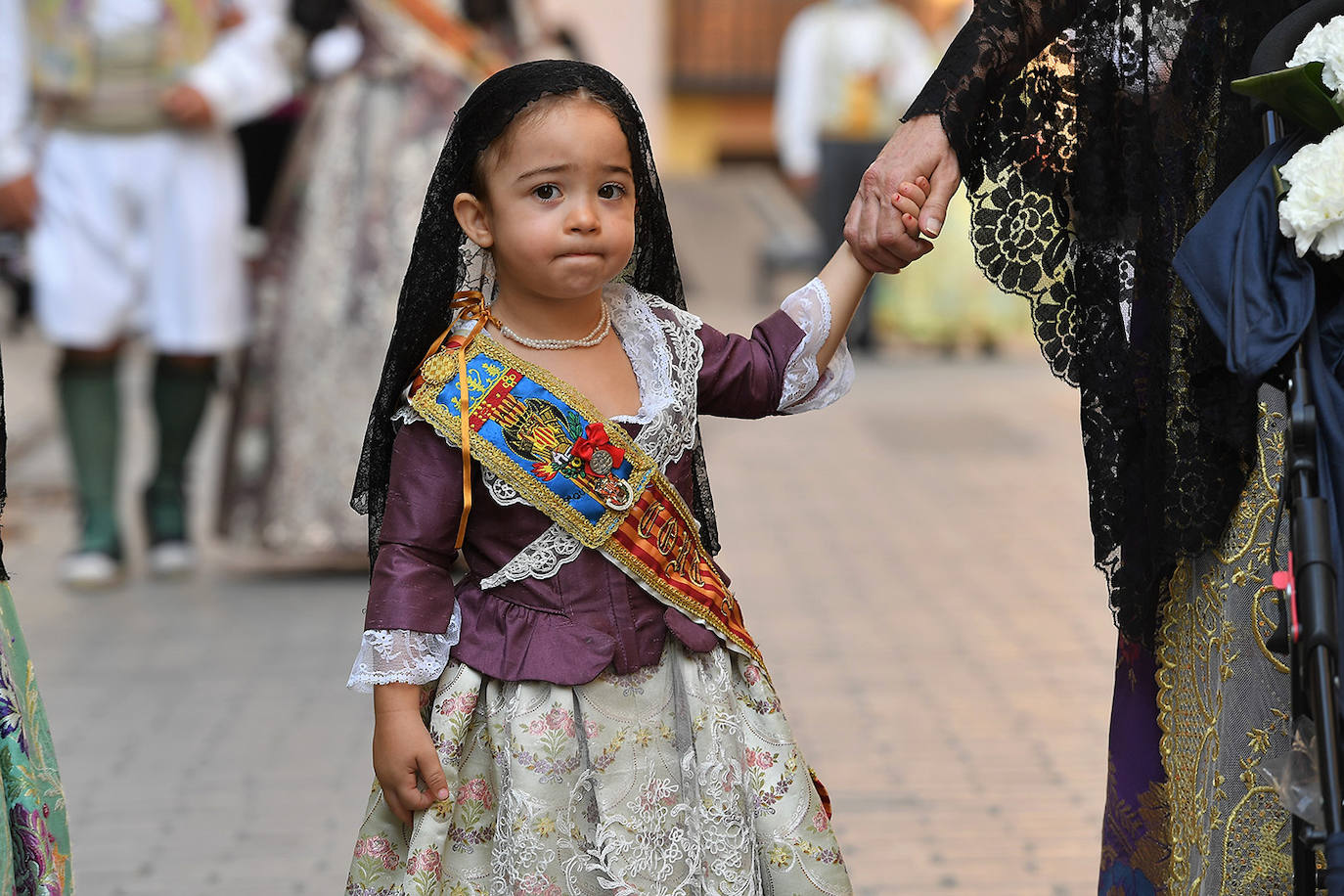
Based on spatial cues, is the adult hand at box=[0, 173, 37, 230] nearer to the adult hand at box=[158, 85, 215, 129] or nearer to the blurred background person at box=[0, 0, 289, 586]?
the blurred background person at box=[0, 0, 289, 586]

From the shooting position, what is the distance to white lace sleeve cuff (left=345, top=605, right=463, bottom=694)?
7.09 feet

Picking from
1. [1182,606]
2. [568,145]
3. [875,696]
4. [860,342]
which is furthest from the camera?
[860,342]

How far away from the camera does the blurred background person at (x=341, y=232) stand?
5270mm

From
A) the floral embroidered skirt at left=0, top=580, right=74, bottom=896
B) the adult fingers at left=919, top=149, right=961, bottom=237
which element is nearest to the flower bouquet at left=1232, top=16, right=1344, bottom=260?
the adult fingers at left=919, top=149, right=961, bottom=237

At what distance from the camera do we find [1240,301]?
2.03m

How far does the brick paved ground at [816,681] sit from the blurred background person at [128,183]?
690mm

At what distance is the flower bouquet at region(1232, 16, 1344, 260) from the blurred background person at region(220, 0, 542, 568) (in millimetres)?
3530

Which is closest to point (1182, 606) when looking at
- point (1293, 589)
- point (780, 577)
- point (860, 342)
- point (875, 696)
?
point (1293, 589)

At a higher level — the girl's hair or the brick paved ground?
the girl's hair

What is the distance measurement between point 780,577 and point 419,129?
1816 mm

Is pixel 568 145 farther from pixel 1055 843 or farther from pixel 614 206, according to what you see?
pixel 1055 843

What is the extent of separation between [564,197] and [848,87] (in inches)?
→ 356

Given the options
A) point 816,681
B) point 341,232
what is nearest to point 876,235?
point 816,681

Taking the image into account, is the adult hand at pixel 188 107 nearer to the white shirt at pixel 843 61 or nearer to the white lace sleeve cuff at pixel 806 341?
the white lace sleeve cuff at pixel 806 341
